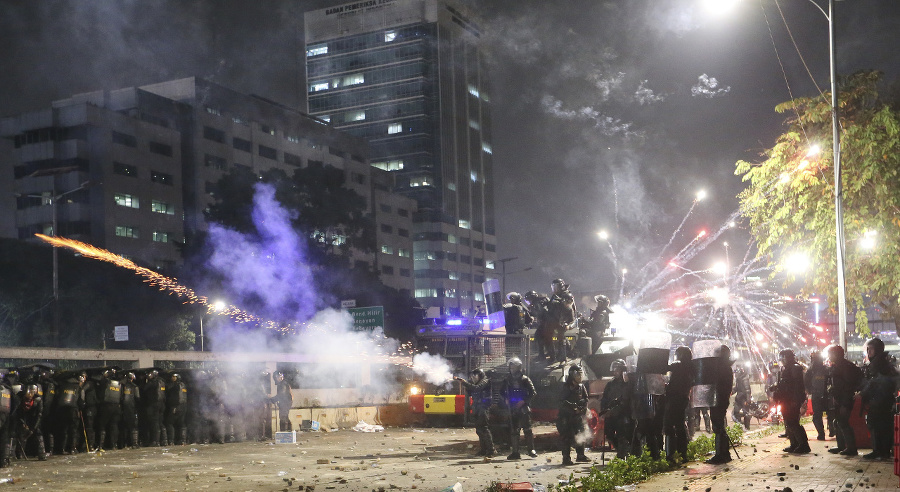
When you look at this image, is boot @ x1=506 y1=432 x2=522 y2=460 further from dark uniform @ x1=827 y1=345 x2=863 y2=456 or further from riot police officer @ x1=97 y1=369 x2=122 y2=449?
riot police officer @ x1=97 y1=369 x2=122 y2=449

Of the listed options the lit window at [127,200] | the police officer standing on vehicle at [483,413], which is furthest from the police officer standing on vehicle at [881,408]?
the lit window at [127,200]

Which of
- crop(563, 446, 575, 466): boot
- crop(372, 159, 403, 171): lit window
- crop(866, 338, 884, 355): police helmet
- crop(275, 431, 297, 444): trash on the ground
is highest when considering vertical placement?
crop(372, 159, 403, 171): lit window

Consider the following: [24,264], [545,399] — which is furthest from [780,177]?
[24,264]

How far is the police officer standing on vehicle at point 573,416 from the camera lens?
52.0ft

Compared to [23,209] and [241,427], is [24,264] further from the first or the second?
[241,427]

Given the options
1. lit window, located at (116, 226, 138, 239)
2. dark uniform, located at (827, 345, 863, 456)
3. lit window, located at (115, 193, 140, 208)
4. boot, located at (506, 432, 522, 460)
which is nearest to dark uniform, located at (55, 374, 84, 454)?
boot, located at (506, 432, 522, 460)

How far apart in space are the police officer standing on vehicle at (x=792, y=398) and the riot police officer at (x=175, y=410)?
560 inches

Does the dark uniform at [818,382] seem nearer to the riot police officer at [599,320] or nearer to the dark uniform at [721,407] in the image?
Answer: the dark uniform at [721,407]

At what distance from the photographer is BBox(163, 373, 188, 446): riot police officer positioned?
2145cm

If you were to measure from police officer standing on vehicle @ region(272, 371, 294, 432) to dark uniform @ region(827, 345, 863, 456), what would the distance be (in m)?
15.0

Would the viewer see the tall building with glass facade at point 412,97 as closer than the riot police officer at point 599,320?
No

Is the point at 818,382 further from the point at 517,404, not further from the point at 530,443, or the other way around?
the point at 517,404

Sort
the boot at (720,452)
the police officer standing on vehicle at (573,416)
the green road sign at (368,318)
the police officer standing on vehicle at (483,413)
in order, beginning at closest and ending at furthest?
1. the boot at (720,452)
2. the police officer standing on vehicle at (573,416)
3. the police officer standing on vehicle at (483,413)
4. the green road sign at (368,318)

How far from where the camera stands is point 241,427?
76.7 ft
